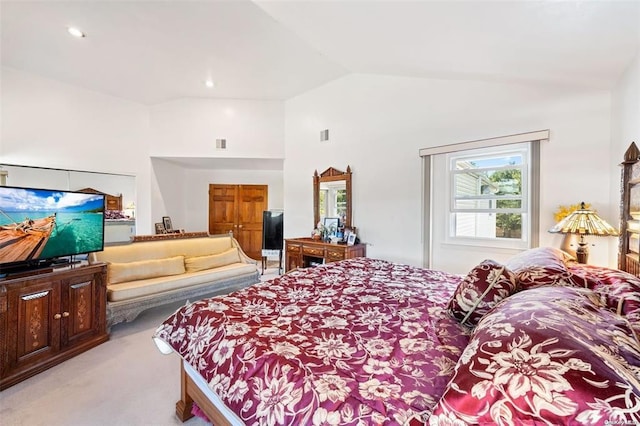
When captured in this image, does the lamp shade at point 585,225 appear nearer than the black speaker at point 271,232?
Yes

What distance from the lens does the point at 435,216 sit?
11.0 ft

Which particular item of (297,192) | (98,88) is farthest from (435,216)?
(98,88)

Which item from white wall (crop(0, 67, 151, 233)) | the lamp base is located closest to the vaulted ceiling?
white wall (crop(0, 67, 151, 233))

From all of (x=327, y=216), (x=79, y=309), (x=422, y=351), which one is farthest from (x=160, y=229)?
(x=422, y=351)

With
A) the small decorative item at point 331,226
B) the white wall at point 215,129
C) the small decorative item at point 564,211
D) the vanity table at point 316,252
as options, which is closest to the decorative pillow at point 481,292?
the small decorative item at point 564,211

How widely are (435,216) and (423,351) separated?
2540 millimetres

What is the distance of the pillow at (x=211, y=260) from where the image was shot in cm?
363

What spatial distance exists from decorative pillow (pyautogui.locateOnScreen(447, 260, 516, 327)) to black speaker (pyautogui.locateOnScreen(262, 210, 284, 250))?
449cm

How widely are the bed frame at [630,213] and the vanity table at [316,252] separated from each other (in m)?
2.50

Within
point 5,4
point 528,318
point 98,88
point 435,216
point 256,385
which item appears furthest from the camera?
point 98,88

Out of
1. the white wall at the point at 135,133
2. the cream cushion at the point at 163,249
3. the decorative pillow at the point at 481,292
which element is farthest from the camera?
the white wall at the point at 135,133

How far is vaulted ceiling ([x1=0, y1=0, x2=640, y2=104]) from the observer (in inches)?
63.7

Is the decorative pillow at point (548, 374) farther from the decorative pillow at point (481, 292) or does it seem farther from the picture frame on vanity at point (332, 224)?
the picture frame on vanity at point (332, 224)

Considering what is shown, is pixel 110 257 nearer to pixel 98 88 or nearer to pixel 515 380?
pixel 98 88
